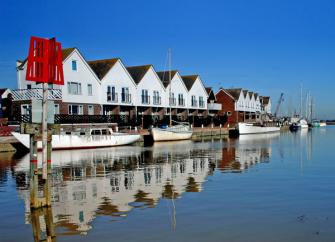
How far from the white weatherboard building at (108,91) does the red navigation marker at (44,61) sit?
79.4 ft

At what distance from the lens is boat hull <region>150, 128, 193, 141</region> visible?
49172 millimetres

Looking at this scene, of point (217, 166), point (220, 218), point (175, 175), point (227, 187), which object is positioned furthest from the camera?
point (217, 166)

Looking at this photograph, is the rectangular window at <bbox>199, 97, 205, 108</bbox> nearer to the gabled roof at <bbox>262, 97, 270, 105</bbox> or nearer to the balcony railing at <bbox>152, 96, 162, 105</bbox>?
the balcony railing at <bbox>152, 96, 162, 105</bbox>

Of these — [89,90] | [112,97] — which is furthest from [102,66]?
[89,90]

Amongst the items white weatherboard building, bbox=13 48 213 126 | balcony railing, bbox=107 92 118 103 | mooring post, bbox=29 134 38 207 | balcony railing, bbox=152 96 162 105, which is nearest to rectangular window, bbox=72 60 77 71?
white weatherboard building, bbox=13 48 213 126

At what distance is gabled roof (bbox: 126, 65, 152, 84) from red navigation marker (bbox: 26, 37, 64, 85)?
4560 cm

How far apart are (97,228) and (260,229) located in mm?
3839

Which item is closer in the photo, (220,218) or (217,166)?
(220,218)

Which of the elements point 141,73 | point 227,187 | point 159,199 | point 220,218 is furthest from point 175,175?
point 141,73

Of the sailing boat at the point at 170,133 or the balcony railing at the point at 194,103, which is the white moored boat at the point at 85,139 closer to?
the sailing boat at the point at 170,133

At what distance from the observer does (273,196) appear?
44.7 feet

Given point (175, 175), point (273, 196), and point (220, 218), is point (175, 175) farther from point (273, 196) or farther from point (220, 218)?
point (220, 218)

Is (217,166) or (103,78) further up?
(103,78)

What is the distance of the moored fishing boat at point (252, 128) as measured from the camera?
71.4 m
